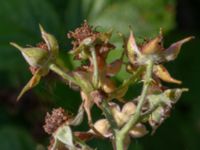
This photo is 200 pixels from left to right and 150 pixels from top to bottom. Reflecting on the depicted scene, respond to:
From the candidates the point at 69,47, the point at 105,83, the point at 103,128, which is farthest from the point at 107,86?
the point at 69,47

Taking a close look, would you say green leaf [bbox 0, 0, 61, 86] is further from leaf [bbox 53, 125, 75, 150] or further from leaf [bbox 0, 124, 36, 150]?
leaf [bbox 53, 125, 75, 150]

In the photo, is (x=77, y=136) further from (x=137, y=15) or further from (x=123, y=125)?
(x=137, y=15)

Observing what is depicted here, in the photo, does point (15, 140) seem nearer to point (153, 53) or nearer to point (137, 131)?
point (137, 131)

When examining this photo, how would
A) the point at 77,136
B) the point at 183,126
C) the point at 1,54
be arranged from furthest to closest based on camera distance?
the point at 183,126 → the point at 1,54 → the point at 77,136

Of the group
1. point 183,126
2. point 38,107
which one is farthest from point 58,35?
point 183,126

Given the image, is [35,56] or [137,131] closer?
[35,56]

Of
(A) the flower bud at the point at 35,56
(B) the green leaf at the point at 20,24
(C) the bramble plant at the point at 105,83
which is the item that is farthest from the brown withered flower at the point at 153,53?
(B) the green leaf at the point at 20,24

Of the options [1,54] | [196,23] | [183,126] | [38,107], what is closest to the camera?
[1,54]
